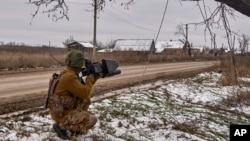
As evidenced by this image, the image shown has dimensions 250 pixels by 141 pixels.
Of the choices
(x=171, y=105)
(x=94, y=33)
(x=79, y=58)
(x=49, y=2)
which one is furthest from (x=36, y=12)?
(x=94, y=33)

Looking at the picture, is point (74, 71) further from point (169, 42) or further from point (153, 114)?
point (169, 42)

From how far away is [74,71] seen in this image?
5.56m

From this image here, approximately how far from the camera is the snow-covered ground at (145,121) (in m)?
6.58

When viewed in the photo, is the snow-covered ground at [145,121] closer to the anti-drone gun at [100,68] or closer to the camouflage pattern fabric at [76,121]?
the camouflage pattern fabric at [76,121]

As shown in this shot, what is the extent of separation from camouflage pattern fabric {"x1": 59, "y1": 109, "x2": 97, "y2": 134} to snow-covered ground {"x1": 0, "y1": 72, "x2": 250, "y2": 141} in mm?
264

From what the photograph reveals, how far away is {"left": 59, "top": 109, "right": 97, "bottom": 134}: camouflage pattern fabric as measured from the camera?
5645 mm

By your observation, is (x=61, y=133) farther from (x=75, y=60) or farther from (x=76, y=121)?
(x=75, y=60)

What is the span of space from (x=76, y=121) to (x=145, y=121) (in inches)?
108

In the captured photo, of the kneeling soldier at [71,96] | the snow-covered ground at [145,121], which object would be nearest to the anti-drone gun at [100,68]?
the kneeling soldier at [71,96]

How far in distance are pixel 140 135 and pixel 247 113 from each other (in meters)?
5.08

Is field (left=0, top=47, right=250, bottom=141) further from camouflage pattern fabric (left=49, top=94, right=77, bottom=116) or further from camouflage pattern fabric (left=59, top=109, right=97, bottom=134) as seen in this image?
camouflage pattern fabric (left=49, top=94, right=77, bottom=116)

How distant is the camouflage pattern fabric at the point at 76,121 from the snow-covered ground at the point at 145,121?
0.86ft

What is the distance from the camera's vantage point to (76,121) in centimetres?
566

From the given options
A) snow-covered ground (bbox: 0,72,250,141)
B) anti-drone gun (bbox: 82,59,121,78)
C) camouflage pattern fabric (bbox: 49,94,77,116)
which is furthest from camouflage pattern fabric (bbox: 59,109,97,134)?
anti-drone gun (bbox: 82,59,121,78)
